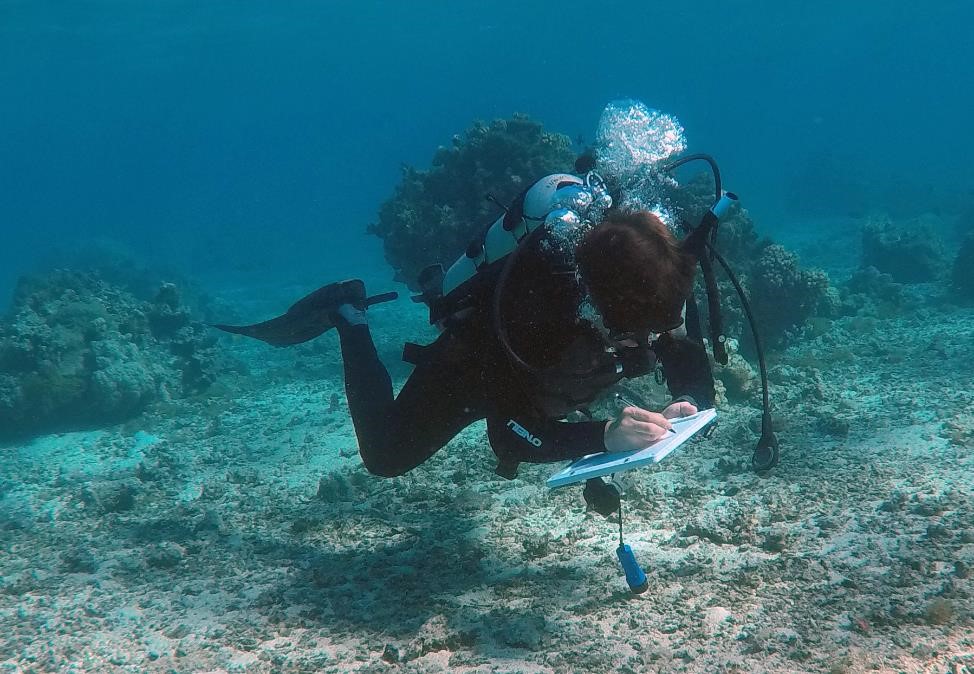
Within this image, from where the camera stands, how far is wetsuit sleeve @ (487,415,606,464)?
9.46 feet

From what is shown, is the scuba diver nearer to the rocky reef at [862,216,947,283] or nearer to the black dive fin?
the black dive fin

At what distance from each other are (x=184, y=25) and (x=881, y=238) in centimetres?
6299

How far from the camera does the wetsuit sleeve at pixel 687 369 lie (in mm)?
3246

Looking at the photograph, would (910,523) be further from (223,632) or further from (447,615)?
(223,632)

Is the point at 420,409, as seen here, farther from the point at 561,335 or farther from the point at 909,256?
the point at 909,256

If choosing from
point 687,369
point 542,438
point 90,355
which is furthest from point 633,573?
point 90,355

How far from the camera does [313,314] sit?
5648 mm

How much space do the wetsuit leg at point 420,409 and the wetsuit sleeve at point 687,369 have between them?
1141 mm

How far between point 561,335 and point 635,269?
0.61 metres

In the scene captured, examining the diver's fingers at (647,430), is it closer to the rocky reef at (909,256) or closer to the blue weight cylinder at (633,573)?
the blue weight cylinder at (633,573)

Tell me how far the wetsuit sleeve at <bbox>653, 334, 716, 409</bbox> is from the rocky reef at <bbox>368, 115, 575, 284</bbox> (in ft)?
22.4

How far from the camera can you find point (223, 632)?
3.38 m

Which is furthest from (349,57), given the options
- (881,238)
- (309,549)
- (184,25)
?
(309,549)

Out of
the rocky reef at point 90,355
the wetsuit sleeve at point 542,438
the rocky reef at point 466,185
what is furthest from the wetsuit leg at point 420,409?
the rocky reef at point 90,355
